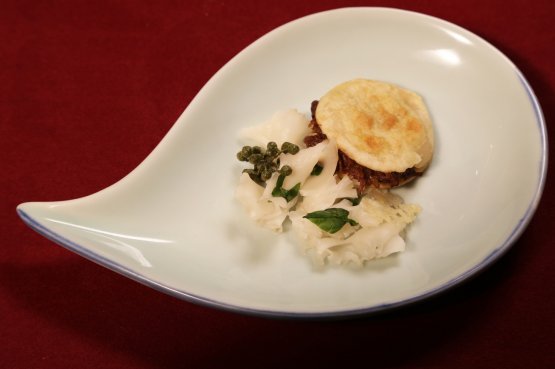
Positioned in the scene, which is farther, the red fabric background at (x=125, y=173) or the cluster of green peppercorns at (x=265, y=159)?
the cluster of green peppercorns at (x=265, y=159)

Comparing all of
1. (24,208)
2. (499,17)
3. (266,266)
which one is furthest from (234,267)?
(499,17)

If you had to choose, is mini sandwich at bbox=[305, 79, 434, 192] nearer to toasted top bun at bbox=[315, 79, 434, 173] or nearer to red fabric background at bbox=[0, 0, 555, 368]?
toasted top bun at bbox=[315, 79, 434, 173]

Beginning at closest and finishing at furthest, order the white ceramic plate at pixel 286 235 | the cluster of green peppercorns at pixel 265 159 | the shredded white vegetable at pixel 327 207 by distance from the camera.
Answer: the white ceramic plate at pixel 286 235 < the shredded white vegetable at pixel 327 207 < the cluster of green peppercorns at pixel 265 159

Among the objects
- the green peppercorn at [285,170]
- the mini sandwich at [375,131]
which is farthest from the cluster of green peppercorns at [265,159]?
the mini sandwich at [375,131]

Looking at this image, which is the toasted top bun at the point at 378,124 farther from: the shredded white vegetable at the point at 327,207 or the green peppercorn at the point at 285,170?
the green peppercorn at the point at 285,170

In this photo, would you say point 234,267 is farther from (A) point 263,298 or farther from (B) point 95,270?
(B) point 95,270

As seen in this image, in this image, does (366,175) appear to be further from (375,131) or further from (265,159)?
(265,159)

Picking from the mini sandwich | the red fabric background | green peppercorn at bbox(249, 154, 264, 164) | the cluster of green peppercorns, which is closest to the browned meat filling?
the mini sandwich

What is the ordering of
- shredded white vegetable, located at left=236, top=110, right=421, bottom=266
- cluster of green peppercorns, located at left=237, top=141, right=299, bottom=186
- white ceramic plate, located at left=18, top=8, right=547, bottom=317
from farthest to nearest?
cluster of green peppercorns, located at left=237, top=141, right=299, bottom=186
shredded white vegetable, located at left=236, top=110, right=421, bottom=266
white ceramic plate, located at left=18, top=8, right=547, bottom=317
